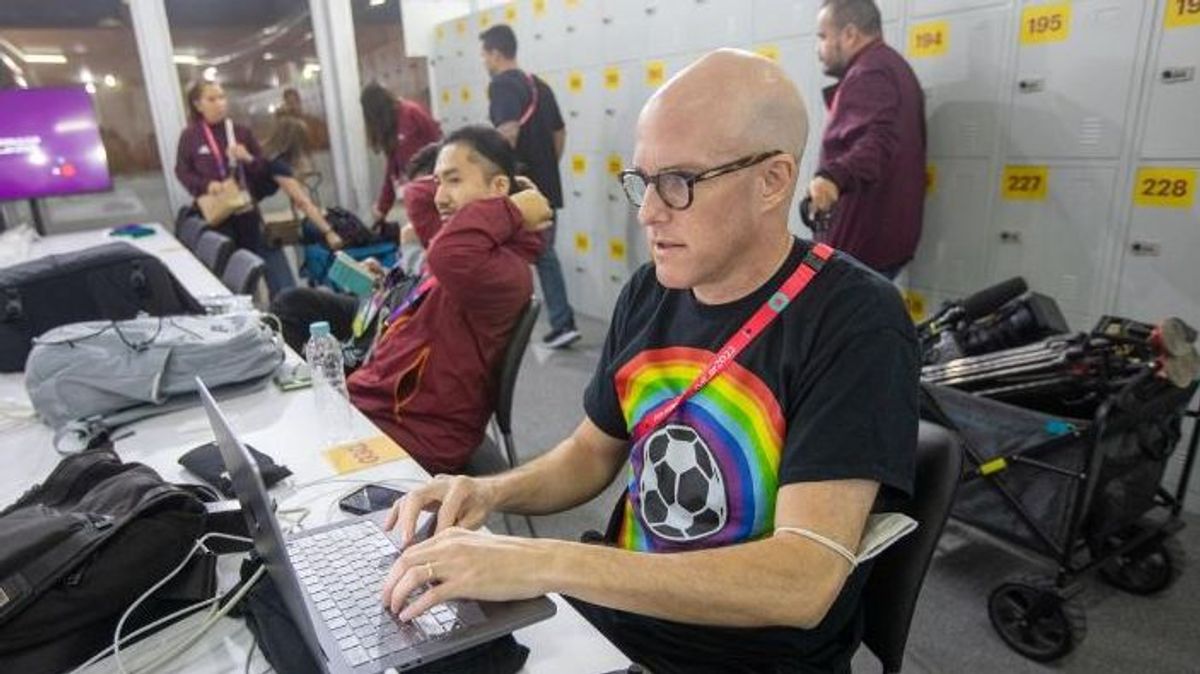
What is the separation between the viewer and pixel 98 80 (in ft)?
16.3

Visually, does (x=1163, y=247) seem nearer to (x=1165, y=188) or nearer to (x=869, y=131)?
(x=1165, y=188)

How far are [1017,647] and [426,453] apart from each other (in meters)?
1.51

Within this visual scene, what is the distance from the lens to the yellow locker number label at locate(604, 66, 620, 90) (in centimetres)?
425

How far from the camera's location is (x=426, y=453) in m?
1.83

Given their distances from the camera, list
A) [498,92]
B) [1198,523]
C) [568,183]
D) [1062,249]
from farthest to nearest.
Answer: [568,183]
[498,92]
[1062,249]
[1198,523]

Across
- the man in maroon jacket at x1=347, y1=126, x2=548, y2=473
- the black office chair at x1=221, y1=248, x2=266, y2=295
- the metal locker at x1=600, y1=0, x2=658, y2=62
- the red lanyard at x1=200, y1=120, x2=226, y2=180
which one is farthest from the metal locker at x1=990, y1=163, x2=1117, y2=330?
the red lanyard at x1=200, y1=120, x2=226, y2=180

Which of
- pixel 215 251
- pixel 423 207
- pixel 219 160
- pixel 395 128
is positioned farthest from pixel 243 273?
pixel 219 160

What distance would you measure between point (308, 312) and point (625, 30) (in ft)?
7.71

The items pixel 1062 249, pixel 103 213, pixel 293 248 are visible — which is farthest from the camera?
pixel 293 248

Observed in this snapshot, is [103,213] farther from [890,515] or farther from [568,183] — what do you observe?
[890,515]

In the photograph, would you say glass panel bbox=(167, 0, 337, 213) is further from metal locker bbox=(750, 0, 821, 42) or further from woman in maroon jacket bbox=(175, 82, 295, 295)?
metal locker bbox=(750, 0, 821, 42)

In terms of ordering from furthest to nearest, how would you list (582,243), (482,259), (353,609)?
1. (582,243)
2. (482,259)
3. (353,609)

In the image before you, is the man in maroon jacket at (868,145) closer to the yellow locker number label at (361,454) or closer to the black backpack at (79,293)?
the yellow locker number label at (361,454)

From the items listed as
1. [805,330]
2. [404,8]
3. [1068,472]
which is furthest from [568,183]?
[805,330]
